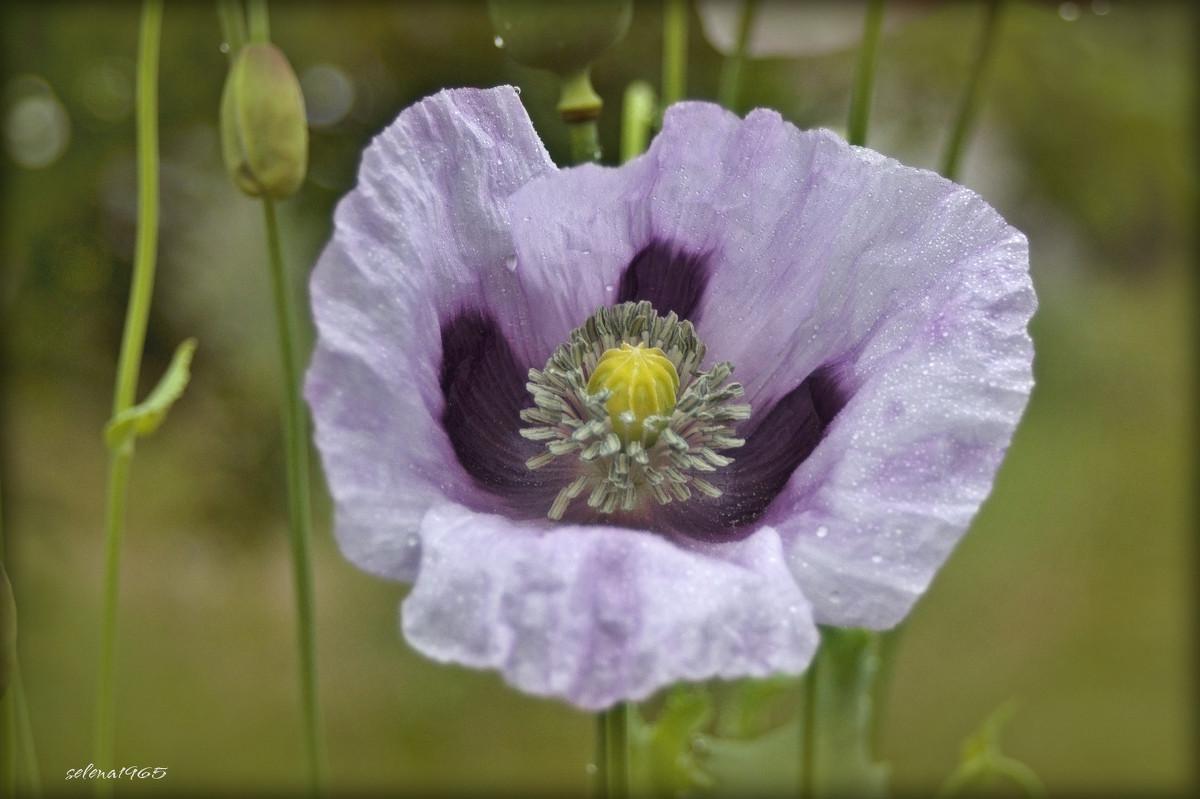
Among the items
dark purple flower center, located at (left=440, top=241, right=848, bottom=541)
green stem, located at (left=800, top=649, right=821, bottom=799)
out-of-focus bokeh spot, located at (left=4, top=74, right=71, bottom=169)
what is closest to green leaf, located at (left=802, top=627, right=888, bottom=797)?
green stem, located at (left=800, top=649, right=821, bottom=799)

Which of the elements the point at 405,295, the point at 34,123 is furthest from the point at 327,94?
the point at 405,295

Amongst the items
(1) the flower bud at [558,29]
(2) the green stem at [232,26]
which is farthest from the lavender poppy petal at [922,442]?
(2) the green stem at [232,26]

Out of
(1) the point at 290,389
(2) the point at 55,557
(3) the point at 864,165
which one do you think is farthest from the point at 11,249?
(3) the point at 864,165

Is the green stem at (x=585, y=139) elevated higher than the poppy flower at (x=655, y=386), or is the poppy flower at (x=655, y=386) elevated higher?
the green stem at (x=585, y=139)

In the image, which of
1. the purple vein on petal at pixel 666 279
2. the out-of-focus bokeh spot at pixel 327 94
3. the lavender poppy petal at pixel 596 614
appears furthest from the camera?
the out-of-focus bokeh spot at pixel 327 94

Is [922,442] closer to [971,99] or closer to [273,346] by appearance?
[971,99]

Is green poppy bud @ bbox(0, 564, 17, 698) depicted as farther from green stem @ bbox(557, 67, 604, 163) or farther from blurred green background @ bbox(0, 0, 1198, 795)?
blurred green background @ bbox(0, 0, 1198, 795)

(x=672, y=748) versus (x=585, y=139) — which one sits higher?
(x=585, y=139)

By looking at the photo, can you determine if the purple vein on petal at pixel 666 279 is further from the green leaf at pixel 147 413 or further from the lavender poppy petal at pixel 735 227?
the green leaf at pixel 147 413
